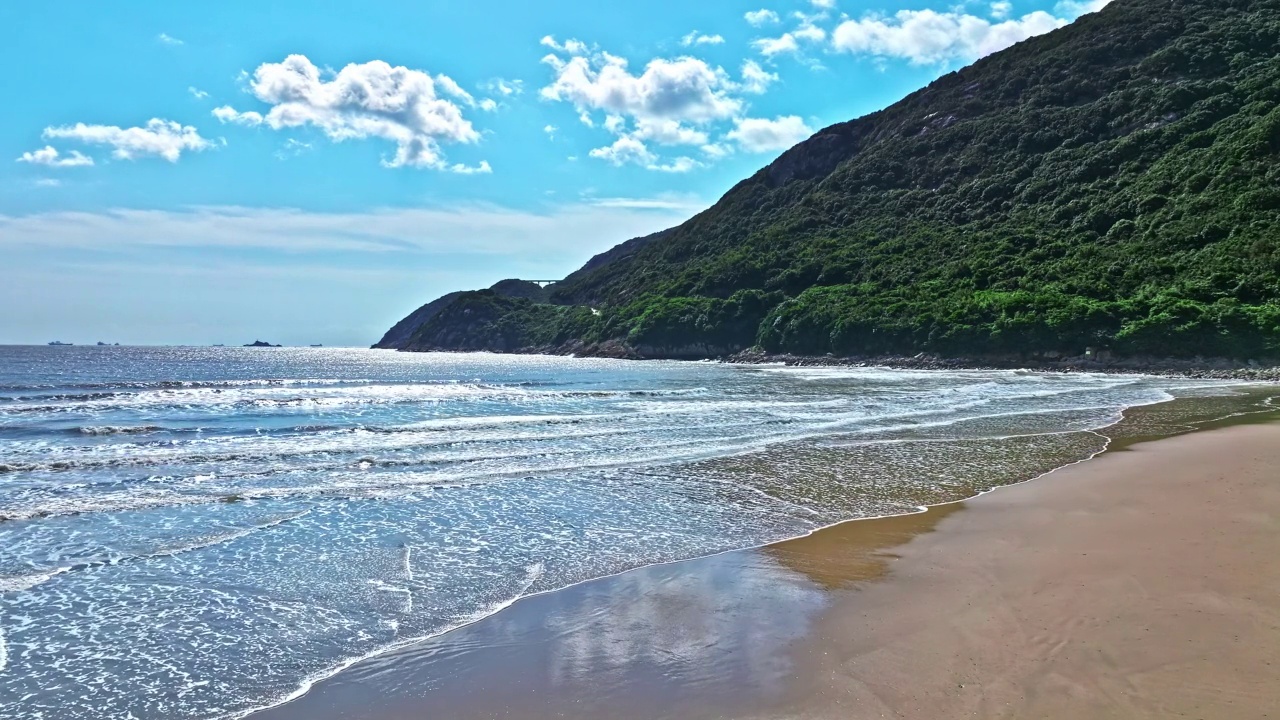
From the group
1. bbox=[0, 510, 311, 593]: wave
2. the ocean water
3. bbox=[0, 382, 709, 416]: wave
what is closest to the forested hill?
the ocean water

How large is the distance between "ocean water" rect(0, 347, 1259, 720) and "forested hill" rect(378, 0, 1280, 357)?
29.4 m

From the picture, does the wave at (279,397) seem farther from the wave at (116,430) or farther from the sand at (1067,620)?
the sand at (1067,620)

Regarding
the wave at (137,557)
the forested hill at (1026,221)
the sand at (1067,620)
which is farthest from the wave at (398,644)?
the forested hill at (1026,221)

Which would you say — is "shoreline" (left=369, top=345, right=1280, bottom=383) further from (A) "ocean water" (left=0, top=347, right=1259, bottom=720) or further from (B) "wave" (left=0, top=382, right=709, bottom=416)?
(B) "wave" (left=0, top=382, right=709, bottom=416)

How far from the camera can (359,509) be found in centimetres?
1058

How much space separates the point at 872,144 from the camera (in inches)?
4267

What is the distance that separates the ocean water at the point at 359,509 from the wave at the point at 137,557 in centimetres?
4

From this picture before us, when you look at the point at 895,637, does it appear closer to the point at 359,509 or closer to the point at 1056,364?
the point at 359,509

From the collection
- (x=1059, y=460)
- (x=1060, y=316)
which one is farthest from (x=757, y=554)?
(x=1060, y=316)

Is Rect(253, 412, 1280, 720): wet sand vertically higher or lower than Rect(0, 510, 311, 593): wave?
lower

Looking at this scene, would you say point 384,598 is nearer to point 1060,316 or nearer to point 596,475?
point 596,475

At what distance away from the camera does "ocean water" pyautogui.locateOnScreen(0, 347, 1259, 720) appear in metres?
5.71

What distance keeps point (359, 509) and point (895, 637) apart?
25.7 feet

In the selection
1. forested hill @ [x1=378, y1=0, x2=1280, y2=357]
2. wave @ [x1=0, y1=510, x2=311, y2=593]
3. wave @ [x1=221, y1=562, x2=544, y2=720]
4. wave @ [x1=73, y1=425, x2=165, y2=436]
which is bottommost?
wave @ [x1=221, y1=562, x2=544, y2=720]
